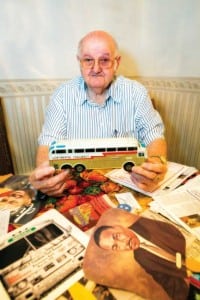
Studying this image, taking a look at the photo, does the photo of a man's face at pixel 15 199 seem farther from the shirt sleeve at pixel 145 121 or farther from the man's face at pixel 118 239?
the shirt sleeve at pixel 145 121

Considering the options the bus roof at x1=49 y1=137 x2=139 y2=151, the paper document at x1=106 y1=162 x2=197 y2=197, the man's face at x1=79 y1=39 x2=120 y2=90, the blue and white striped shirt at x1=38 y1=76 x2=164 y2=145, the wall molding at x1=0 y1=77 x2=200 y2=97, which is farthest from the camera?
the wall molding at x1=0 y1=77 x2=200 y2=97

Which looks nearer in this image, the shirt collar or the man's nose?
the man's nose

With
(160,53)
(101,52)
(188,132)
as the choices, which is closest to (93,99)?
(101,52)

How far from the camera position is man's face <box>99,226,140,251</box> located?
1.98 ft

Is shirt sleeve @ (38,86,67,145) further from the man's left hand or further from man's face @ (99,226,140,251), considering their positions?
man's face @ (99,226,140,251)

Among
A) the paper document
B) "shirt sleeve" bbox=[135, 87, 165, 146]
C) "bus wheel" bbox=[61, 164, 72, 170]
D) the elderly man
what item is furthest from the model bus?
"shirt sleeve" bbox=[135, 87, 165, 146]

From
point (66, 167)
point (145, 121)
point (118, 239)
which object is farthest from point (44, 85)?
point (118, 239)

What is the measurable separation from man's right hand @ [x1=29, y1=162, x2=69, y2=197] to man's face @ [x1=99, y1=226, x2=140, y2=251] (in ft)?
0.92

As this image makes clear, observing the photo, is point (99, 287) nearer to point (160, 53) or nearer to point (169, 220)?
point (169, 220)

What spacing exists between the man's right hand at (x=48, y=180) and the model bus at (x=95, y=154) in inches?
1.2

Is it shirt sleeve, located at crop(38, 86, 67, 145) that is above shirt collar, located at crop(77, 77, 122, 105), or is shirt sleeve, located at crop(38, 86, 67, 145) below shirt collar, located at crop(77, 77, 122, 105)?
below

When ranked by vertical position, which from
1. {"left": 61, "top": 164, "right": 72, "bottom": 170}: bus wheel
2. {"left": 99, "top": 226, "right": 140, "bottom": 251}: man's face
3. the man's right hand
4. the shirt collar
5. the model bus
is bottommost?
{"left": 99, "top": 226, "right": 140, "bottom": 251}: man's face

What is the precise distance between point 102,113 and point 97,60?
309mm

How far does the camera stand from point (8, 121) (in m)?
1.82
